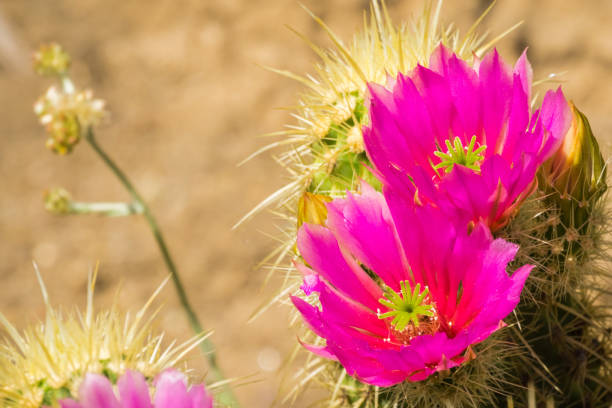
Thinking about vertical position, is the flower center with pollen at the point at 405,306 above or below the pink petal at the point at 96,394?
below

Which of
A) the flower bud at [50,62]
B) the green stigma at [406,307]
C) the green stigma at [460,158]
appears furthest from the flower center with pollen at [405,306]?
the flower bud at [50,62]

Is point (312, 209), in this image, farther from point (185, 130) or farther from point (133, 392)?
point (185, 130)

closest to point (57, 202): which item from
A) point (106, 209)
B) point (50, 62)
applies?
point (106, 209)

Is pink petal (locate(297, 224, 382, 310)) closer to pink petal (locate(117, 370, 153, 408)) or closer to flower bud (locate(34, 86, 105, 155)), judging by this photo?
pink petal (locate(117, 370, 153, 408))

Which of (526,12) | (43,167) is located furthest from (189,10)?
(526,12)

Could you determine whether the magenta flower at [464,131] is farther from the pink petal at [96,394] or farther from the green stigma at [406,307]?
the pink petal at [96,394]

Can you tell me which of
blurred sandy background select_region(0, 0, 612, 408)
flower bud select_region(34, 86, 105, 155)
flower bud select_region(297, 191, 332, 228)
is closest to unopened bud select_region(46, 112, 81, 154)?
flower bud select_region(34, 86, 105, 155)

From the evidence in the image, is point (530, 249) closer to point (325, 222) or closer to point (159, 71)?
point (325, 222)
